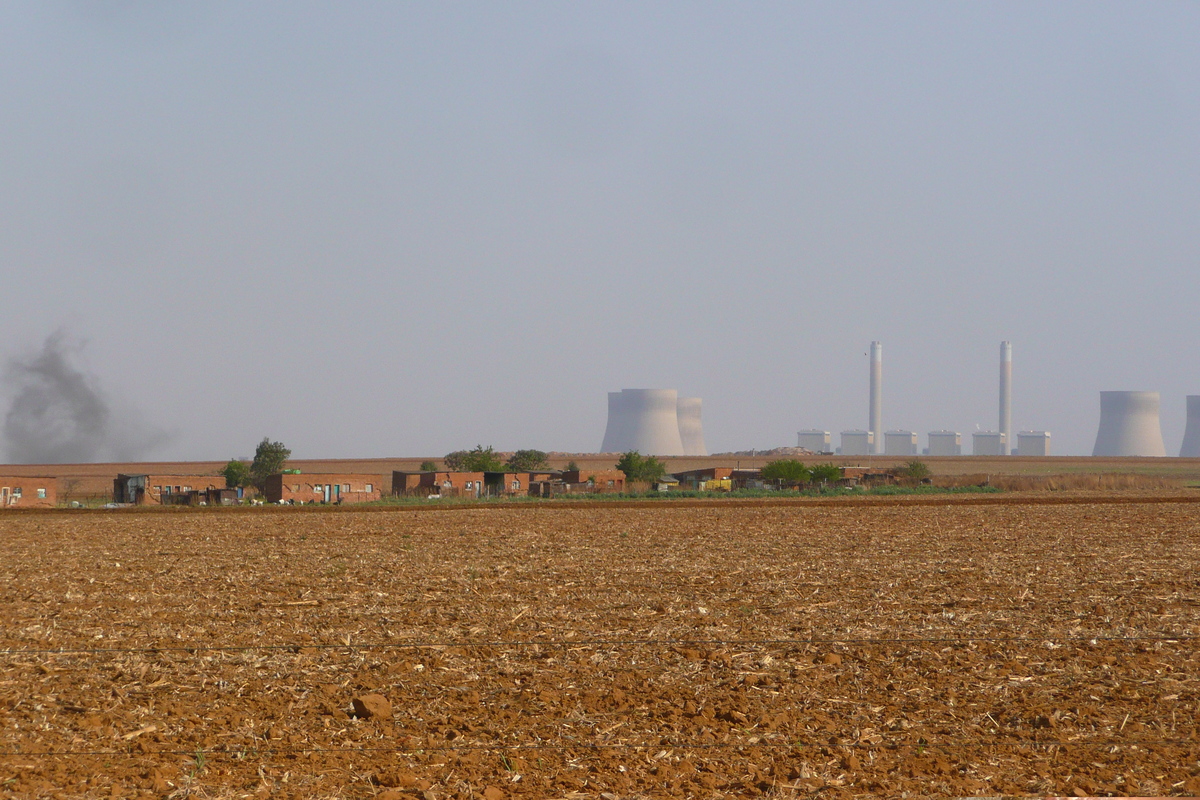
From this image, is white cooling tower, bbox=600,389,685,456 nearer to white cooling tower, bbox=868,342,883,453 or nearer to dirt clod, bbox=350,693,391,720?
white cooling tower, bbox=868,342,883,453

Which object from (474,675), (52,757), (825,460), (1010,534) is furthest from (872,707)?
(825,460)

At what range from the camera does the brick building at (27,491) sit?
66.6m

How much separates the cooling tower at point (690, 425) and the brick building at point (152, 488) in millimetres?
102541

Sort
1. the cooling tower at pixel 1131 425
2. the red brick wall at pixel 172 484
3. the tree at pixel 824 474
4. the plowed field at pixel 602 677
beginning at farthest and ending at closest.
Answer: the cooling tower at pixel 1131 425
the tree at pixel 824 474
the red brick wall at pixel 172 484
the plowed field at pixel 602 677

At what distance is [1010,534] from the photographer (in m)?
31.4

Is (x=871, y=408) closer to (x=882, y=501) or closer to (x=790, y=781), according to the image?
(x=882, y=501)

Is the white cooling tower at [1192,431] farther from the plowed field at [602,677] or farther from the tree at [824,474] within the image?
the plowed field at [602,677]

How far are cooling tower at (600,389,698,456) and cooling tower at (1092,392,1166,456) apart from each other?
61030mm

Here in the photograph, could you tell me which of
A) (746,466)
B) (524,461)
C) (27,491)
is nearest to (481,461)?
(524,461)

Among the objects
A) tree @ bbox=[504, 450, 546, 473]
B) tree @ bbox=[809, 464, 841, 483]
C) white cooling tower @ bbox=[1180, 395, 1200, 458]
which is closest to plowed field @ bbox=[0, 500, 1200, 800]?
tree @ bbox=[809, 464, 841, 483]

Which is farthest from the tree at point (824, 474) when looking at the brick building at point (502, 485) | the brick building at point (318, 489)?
the brick building at point (318, 489)

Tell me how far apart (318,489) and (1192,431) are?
502ft

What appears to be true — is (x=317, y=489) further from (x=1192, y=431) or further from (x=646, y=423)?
(x=1192, y=431)

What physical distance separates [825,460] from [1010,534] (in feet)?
439
